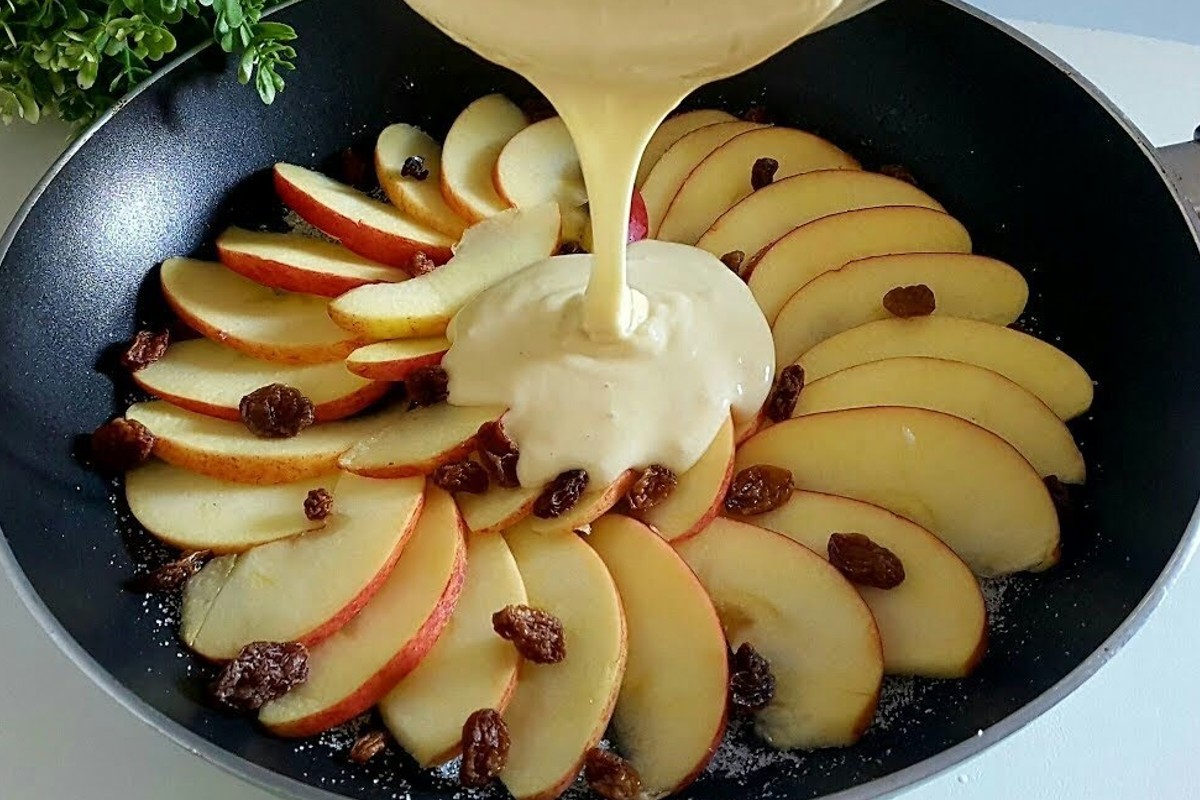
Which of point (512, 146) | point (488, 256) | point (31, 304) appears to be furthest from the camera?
point (512, 146)

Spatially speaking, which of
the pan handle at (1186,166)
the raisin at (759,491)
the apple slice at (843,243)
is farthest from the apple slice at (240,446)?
the pan handle at (1186,166)

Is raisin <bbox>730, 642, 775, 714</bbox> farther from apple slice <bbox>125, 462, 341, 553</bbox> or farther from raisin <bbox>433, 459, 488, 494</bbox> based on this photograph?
apple slice <bbox>125, 462, 341, 553</bbox>

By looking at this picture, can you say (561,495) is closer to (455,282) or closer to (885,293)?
(455,282)

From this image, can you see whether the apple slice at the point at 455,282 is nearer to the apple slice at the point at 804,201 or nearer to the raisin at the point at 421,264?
the raisin at the point at 421,264

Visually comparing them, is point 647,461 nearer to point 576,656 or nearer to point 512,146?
point 576,656

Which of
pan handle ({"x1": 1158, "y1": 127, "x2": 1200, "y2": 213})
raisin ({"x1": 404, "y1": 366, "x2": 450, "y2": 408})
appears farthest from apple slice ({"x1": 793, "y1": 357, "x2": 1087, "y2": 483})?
raisin ({"x1": 404, "y1": 366, "x2": 450, "y2": 408})

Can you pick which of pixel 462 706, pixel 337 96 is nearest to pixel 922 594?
pixel 462 706

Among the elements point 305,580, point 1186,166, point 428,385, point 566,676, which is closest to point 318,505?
point 305,580
